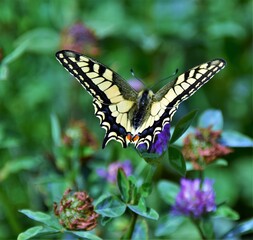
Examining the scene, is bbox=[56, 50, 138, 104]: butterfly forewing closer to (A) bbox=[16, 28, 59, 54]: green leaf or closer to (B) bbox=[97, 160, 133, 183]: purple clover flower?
(B) bbox=[97, 160, 133, 183]: purple clover flower

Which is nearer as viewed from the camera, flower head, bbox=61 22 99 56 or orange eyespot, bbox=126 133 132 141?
orange eyespot, bbox=126 133 132 141

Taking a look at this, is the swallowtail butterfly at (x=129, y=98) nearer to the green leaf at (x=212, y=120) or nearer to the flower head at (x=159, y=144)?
the flower head at (x=159, y=144)

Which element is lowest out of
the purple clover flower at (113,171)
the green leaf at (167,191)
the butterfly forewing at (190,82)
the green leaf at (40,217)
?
the green leaf at (167,191)

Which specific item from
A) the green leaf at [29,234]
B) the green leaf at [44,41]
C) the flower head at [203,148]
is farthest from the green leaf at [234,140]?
the green leaf at [44,41]

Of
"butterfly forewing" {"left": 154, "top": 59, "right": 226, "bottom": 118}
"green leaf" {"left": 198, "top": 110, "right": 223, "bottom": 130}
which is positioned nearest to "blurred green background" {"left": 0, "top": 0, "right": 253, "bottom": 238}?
"green leaf" {"left": 198, "top": 110, "right": 223, "bottom": 130}

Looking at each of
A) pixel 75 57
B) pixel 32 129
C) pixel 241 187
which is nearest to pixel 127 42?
pixel 32 129
